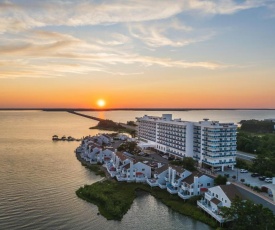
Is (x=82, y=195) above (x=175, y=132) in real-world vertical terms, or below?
below

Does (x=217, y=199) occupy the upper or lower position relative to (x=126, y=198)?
upper

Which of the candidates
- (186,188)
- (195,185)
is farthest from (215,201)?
(186,188)

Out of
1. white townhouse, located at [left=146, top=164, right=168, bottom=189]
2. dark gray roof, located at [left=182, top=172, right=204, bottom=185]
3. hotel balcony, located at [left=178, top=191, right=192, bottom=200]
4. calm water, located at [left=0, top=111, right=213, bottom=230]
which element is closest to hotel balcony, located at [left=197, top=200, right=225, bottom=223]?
calm water, located at [left=0, top=111, right=213, bottom=230]

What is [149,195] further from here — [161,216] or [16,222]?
[16,222]

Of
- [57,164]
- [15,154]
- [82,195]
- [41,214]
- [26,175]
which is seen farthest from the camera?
[15,154]

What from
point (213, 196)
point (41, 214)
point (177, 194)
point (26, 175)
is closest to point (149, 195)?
point (177, 194)

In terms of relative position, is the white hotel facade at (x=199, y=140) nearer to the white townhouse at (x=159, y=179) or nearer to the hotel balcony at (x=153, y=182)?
the white townhouse at (x=159, y=179)

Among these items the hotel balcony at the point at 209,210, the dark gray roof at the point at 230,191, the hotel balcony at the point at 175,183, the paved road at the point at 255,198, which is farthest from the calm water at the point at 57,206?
the paved road at the point at 255,198

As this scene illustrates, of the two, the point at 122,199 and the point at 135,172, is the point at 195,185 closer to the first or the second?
the point at 122,199
